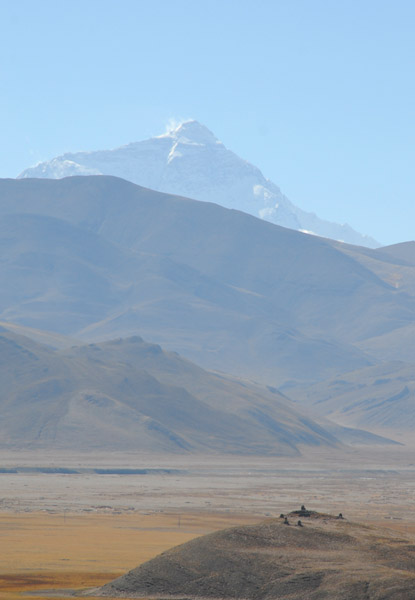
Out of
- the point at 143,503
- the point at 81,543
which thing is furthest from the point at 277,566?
the point at 143,503

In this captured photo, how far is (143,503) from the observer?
11156cm

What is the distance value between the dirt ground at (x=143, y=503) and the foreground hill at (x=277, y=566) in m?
6.07

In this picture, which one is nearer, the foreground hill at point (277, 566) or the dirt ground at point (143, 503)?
the foreground hill at point (277, 566)

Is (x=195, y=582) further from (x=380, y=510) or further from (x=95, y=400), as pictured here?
(x=95, y=400)

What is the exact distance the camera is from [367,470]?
17875cm

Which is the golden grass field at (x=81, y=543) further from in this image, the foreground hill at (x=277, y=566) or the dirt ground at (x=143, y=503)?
the foreground hill at (x=277, y=566)

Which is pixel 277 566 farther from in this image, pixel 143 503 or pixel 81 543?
pixel 143 503

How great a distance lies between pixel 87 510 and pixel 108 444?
8339cm

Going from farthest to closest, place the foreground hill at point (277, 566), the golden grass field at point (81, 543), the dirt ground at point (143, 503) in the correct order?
1. the dirt ground at point (143, 503)
2. the golden grass field at point (81, 543)
3. the foreground hill at point (277, 566)

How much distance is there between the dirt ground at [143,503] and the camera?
6250 cm

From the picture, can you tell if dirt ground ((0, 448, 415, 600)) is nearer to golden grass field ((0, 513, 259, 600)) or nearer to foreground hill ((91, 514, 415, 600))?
golden grass field ((0, 513, 259, 600))

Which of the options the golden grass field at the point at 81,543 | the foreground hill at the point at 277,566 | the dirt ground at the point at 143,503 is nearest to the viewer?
the foreground hill at the point at 277,566

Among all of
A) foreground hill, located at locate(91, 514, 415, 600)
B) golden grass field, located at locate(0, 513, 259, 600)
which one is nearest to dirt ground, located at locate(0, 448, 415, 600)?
golden grass field, located at locate(0, 513, 259, 600)

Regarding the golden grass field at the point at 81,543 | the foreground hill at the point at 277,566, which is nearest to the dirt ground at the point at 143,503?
the golden grass field at the point at 81,543
